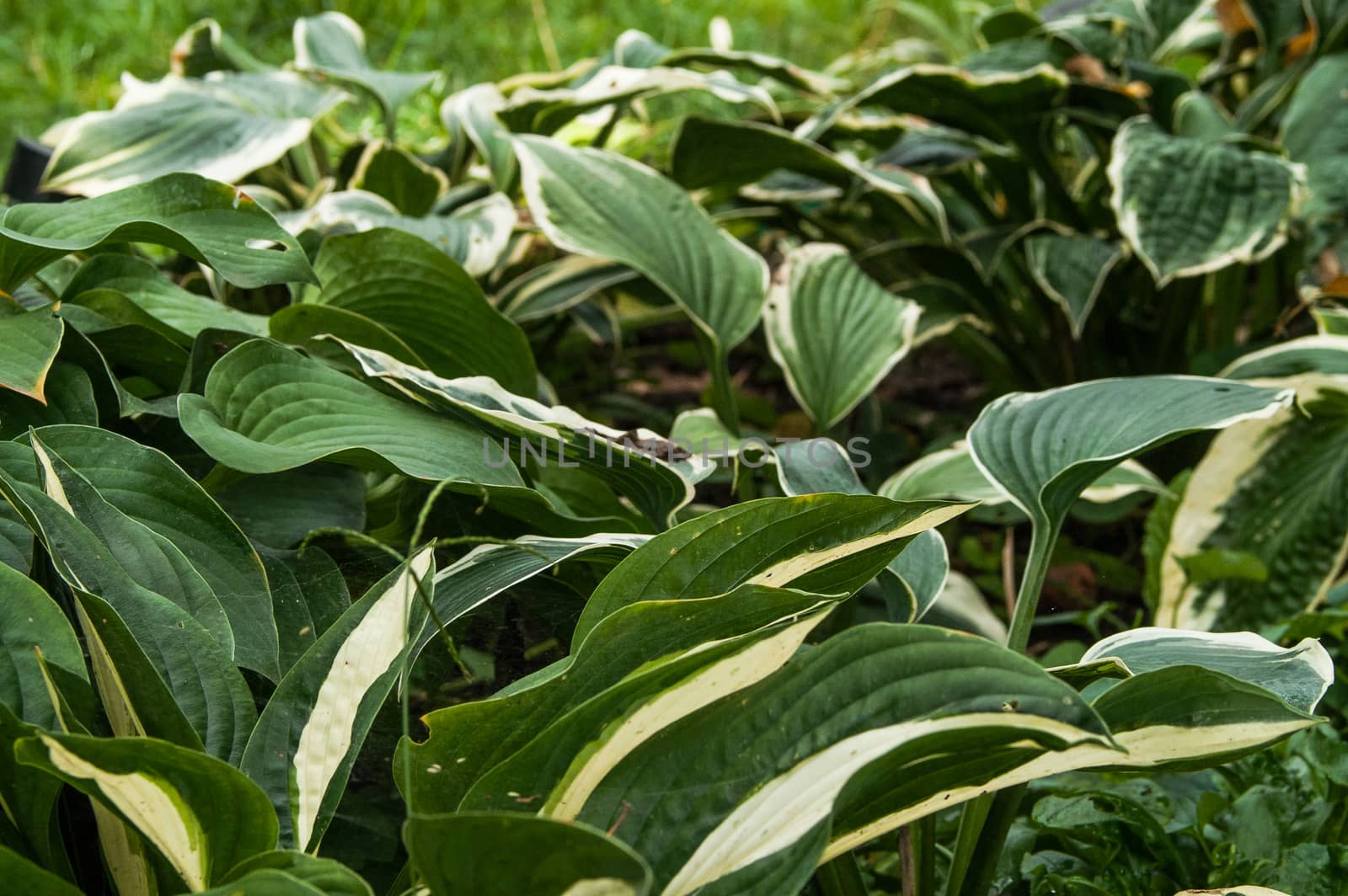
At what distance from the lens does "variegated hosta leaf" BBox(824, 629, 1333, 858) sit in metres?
0.60

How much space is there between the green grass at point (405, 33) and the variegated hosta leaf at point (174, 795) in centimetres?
245

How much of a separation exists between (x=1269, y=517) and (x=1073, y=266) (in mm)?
402

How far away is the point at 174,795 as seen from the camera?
0.54 m

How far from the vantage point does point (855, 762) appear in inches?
21.2

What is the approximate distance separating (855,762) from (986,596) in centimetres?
118

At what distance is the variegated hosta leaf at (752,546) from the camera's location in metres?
0.69

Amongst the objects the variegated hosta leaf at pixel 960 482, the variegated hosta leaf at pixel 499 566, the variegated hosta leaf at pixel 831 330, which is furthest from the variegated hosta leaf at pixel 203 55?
the variegated hosta leaf at pixel 499 566

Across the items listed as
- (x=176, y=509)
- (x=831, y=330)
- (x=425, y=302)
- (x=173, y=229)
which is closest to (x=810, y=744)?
(x=176, y=509)

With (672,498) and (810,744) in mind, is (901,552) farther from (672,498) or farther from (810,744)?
(810,744)

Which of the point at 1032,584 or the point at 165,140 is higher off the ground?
the point at 165,140

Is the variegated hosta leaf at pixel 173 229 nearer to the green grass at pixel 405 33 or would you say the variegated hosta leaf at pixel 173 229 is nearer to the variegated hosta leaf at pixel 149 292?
the variegated hosta leaf at pixel 149 292

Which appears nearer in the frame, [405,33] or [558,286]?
[558,286]

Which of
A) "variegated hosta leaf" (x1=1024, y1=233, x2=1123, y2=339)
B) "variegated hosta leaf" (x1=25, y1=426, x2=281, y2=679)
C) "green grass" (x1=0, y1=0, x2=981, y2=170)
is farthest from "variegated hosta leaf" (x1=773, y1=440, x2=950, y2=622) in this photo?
"green grass" (x1=0, y1=0, x2=981, y2=170)

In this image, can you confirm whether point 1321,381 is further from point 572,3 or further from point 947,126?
point 572,3
